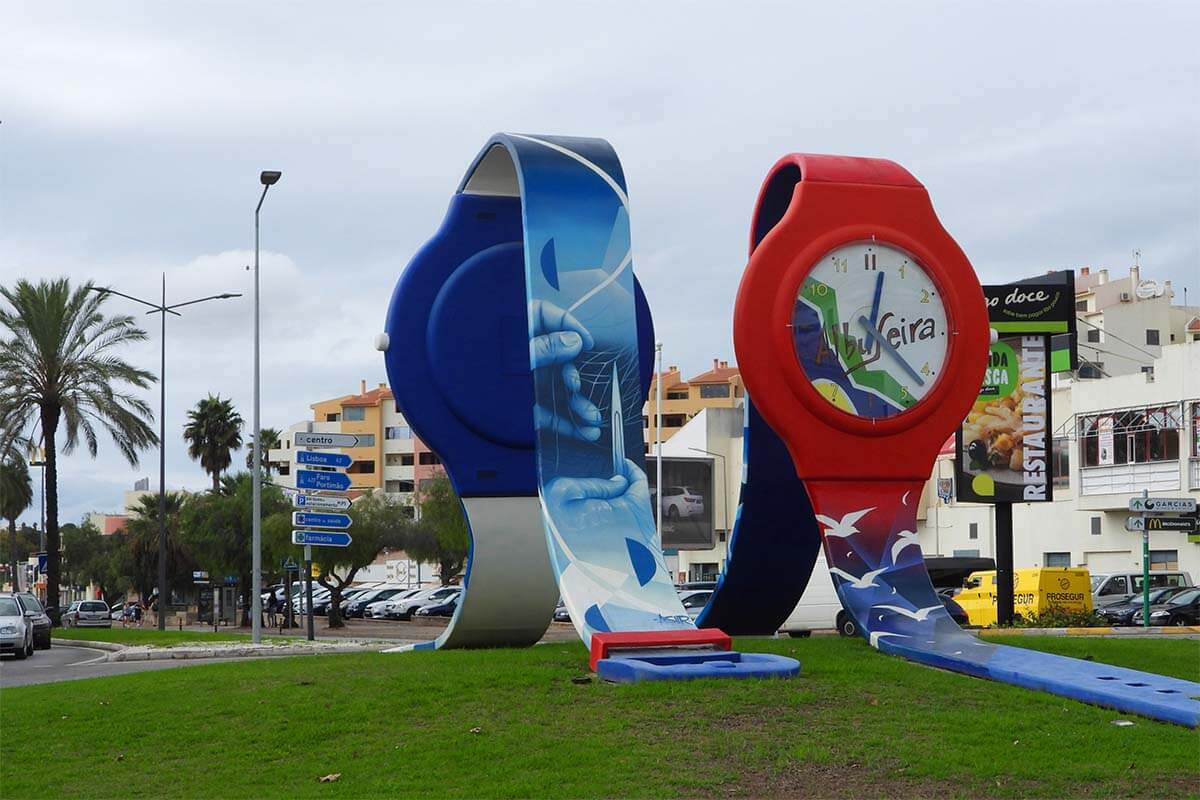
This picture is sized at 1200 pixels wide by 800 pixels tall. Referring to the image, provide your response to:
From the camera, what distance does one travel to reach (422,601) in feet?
180

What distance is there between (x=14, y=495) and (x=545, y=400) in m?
58.1

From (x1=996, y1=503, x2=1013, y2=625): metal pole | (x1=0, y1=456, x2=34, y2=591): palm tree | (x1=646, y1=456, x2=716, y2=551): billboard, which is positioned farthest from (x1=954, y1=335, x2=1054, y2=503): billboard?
(x1=0, y1=456, x2=34, y2=591): palm tree

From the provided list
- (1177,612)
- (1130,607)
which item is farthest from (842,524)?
(1130,607)

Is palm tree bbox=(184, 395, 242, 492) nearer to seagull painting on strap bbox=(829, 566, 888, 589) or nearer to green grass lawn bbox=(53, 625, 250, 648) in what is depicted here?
green grass lawn bbox=(53, 625, 250, 648)

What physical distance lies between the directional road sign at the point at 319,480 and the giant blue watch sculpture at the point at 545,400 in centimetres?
781

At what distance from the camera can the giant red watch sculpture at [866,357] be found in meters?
16.8

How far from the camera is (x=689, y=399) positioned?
10406 cm

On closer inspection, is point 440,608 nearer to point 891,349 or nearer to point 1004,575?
point 1004,575

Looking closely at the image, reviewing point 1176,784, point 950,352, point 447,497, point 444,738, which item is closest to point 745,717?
point 444,738

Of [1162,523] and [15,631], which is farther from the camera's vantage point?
[1162,523]

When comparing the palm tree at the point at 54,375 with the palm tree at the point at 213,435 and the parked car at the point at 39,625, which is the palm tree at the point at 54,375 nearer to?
the parked car at the point at 39,625

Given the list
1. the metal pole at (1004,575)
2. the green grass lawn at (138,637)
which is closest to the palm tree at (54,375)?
the green grass lawn at (138,637)

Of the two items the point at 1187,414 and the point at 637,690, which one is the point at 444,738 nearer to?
the point at 637,690

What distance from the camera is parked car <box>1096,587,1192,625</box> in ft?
120
